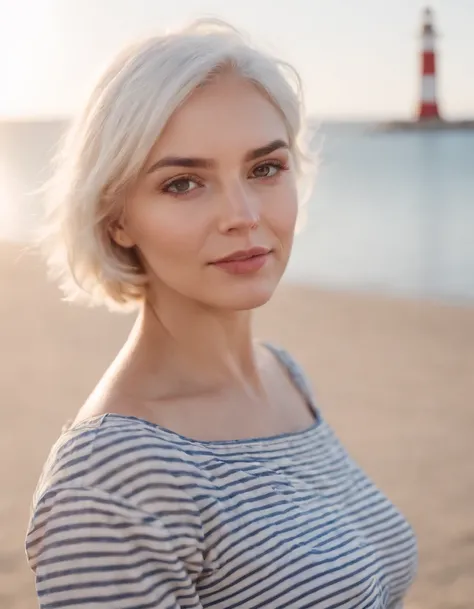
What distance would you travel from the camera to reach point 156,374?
70.3 inches

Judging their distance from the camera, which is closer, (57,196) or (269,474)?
(269,474)

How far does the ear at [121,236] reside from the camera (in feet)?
5.90

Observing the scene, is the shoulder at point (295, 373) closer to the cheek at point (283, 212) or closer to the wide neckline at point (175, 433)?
the wide neckline at point (175, 433)

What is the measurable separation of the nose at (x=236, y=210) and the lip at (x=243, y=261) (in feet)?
0.15

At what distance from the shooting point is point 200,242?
1691mm

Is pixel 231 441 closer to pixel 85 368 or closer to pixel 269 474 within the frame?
pixel 269 474

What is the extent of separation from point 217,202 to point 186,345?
34 centimetres

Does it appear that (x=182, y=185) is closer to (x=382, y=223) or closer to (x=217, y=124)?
(x=217, y=124)

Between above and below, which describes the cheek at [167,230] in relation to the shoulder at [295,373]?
above

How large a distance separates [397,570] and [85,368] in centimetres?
522

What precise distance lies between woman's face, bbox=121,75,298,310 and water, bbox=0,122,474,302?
608mm

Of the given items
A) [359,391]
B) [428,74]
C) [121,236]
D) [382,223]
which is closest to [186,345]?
[121,236]

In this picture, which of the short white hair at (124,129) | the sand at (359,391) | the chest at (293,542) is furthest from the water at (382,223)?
the sand at (359,391)

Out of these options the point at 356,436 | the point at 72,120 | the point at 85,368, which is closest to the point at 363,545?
the point at 72,120
